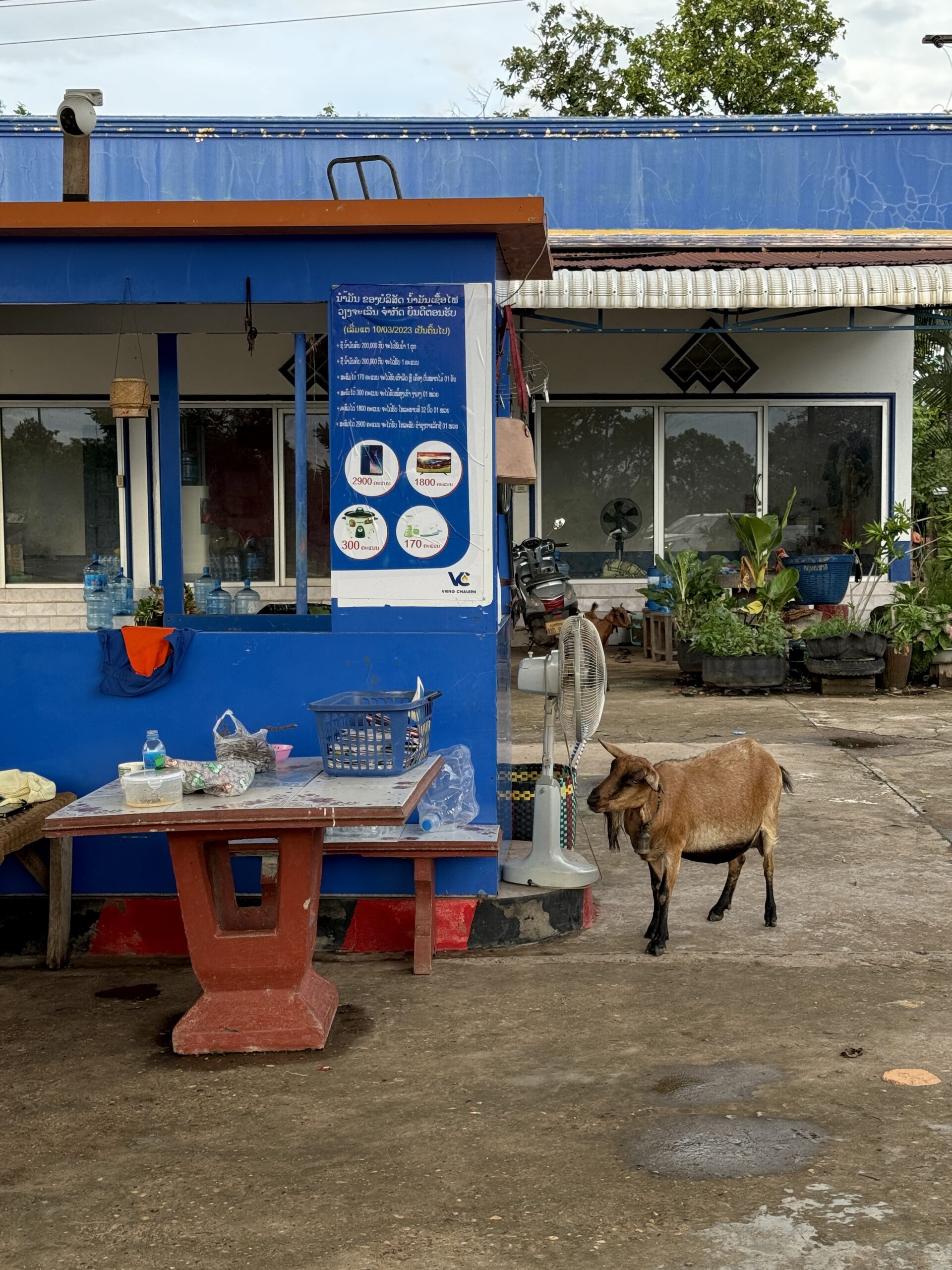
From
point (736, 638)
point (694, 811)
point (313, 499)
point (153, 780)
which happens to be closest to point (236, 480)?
point (313, 499)

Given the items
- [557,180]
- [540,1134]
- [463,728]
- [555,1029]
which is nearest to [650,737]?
[463,728]

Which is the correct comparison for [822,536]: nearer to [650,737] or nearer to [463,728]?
[650,737]

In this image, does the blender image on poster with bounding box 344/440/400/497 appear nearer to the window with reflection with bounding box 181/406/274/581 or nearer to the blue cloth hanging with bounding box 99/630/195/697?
the blue cloth hanging with bounding box 99/630/195/697

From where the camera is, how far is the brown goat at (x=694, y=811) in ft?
17.1

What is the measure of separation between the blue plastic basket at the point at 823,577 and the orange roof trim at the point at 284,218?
948 centimetres

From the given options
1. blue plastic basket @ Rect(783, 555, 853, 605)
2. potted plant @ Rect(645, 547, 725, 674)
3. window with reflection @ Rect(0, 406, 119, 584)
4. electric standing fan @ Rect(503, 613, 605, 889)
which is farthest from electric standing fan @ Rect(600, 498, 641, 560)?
electric standing fan @ Rect(503, 613, 605, 889)

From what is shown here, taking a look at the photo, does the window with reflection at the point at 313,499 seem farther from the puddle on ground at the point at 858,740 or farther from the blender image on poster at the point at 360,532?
the blender image on poster at the point at 360,532

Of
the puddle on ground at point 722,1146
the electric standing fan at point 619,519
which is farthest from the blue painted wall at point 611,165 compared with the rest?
the puddle on ground at point 722,1146

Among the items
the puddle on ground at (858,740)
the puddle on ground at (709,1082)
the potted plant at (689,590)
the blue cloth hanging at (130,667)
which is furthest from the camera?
the potted plant at (689,590)

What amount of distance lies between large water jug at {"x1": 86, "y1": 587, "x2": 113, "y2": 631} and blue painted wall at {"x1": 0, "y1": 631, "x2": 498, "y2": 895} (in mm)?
5371

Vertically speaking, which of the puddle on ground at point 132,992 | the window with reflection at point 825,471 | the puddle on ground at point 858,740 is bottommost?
the puddle on ground at point 132,992

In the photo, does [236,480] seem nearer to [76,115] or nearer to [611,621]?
[611,621]

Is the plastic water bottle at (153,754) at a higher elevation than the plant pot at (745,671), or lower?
higher

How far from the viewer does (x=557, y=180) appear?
1532cm
